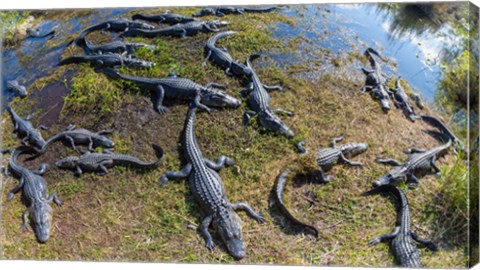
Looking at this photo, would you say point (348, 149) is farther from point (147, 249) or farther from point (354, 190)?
point (147, 249)

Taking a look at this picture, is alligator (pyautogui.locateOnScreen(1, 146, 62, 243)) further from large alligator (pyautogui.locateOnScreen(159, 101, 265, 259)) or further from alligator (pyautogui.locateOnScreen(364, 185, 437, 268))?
alligator (pyautogui.locateOnScreen(364, 185, 437, 268))

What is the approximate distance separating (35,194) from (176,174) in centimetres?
134

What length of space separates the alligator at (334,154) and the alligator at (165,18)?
8.53 feet

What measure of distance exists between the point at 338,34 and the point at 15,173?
4.01 metres

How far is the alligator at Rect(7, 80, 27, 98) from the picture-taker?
529 cm

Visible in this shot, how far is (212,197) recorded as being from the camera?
4297 millimetres

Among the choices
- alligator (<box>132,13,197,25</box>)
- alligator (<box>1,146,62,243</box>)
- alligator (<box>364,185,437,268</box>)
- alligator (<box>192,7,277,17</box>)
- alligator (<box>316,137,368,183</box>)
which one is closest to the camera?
alligator (<box>364,185,437,268</box>)

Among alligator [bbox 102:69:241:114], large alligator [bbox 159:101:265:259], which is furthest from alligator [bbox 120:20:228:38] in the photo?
large alligator [bbox 159:101:265:259]

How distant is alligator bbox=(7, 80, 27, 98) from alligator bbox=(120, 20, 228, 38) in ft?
4.89

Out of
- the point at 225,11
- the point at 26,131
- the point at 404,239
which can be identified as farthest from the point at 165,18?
the point at 404,239

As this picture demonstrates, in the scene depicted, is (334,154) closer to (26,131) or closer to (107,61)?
(107,61)

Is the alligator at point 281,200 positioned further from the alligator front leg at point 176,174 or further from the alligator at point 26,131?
the alligator at point 26,131

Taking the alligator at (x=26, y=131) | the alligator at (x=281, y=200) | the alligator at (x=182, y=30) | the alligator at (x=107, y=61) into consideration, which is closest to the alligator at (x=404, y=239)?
the alligator at (x=281, y=200)

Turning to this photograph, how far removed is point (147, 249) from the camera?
4078 millimetres
